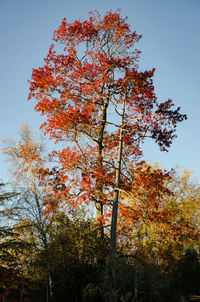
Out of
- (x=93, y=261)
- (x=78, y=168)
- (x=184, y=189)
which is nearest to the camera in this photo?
(x=93, y=261)

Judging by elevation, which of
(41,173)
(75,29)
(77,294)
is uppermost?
(75,29)

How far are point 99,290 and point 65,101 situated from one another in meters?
8.13

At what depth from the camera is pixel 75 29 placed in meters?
13.1

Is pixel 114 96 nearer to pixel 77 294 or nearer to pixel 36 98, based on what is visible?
pixel 36 98

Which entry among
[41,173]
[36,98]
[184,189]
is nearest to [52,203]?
[41,173]

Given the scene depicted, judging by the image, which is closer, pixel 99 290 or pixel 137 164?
pixel 99 290

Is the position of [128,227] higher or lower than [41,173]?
lower

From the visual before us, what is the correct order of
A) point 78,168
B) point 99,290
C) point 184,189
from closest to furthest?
point 99,290
point 78,168
point 184,189

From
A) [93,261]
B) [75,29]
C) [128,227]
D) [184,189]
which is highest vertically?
[75,29]

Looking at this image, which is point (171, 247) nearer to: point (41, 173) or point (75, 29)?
point (41, 173)

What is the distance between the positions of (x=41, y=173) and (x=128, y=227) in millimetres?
4754

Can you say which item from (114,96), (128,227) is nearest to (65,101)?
(114,96)

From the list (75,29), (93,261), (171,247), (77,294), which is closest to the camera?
(77,294)

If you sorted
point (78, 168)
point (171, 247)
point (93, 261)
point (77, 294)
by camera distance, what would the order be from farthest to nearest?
point (171, 247) < point (78, 168) < point (93, 261) < point (77, 294)
